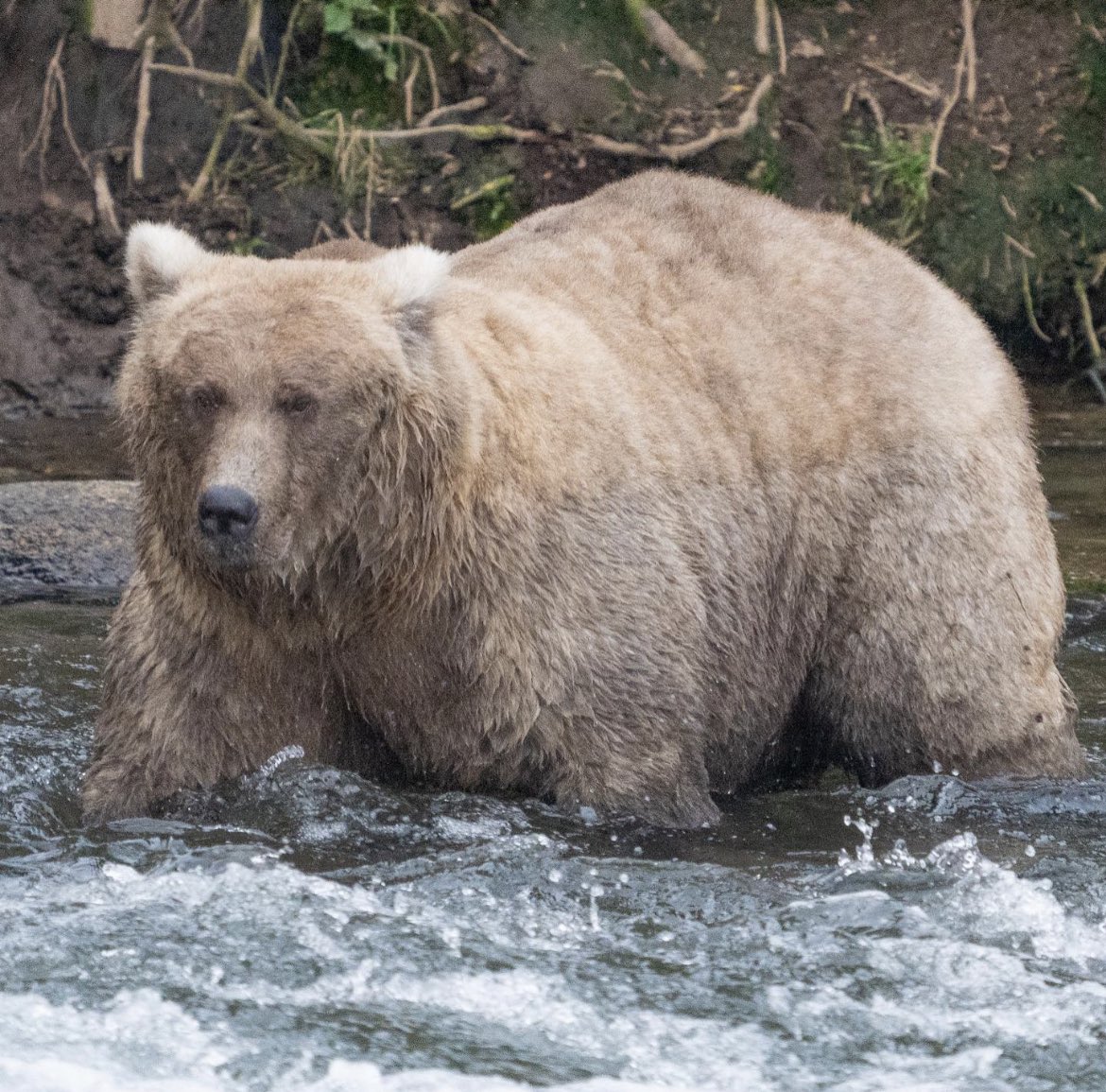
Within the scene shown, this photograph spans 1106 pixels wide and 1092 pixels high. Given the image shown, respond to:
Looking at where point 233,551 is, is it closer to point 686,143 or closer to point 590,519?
point 590,519

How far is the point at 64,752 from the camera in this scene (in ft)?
21.2

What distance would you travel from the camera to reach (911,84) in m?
12.2

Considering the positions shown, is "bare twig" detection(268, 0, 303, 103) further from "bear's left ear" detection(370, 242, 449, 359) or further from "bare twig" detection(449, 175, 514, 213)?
"bear's left ear" detection(370, 242, 449, 359)

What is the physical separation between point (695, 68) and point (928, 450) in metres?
6.83

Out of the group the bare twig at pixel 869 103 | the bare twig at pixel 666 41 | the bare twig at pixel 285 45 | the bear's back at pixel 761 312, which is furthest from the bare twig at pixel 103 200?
the bear's back at pixel 761 312

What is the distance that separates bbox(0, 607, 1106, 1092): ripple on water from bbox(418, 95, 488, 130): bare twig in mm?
7023

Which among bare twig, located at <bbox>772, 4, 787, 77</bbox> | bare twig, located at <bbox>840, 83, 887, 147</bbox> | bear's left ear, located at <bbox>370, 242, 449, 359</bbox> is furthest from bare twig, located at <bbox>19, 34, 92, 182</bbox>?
bear's left ear, located at <bbox>370, 242, 449, 359</bbox>

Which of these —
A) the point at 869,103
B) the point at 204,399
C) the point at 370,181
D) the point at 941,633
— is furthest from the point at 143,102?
the point at 204,399

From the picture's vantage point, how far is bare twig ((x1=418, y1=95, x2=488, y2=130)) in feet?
40.0

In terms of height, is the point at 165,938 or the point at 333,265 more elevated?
the point at 333,265

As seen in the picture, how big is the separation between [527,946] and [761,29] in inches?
349

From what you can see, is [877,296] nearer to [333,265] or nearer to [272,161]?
[333,265]

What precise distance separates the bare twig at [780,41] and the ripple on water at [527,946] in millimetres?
7331

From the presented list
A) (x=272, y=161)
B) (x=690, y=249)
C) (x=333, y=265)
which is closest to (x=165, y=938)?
Answer: (x=333, y=265)
